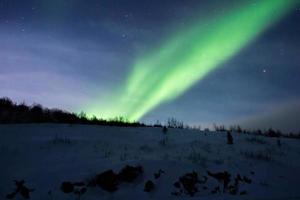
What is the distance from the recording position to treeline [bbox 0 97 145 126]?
1838cm

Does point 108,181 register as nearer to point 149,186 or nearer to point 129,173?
point 129,173

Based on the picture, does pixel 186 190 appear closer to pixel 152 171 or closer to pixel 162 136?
pixel 152 171

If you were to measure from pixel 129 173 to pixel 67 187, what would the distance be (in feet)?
6.31

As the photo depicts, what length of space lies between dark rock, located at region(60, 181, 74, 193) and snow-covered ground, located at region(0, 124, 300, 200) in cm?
11

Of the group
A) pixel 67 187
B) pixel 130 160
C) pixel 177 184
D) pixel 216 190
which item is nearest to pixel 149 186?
pixel 177 184

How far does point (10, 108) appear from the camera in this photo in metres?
20.8

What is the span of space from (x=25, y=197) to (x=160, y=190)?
3.66 metres

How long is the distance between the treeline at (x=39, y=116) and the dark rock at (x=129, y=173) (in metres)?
9.91

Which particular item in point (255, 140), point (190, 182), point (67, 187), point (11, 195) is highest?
point (255, 140)

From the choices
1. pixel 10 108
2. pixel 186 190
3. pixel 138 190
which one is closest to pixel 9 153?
pixel 138 190

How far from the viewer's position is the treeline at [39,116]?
60.3 ft

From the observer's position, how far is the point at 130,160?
37.0 ft

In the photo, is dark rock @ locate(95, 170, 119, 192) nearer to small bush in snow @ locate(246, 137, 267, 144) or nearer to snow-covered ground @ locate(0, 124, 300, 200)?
snow-covered ground @ locate(0, 124, 300, 200)

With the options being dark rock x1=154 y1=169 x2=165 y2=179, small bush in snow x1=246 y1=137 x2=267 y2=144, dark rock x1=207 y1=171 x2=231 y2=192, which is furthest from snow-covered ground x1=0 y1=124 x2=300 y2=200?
small bush in snow x1=246 y1=137 x2=267 y2=144
